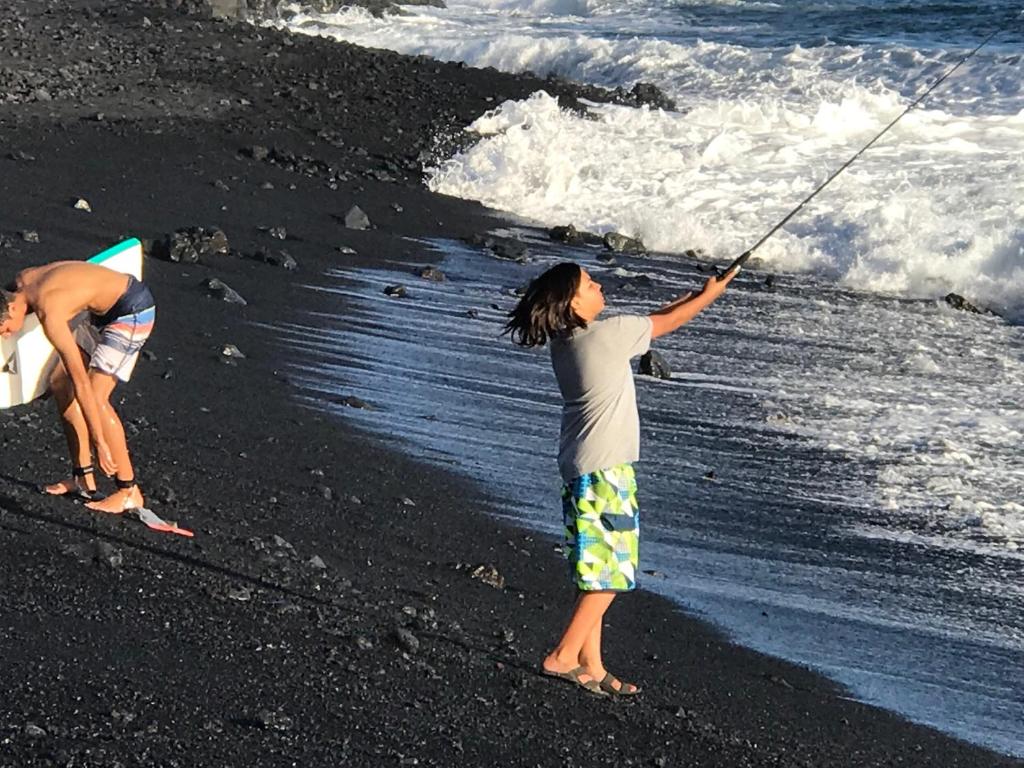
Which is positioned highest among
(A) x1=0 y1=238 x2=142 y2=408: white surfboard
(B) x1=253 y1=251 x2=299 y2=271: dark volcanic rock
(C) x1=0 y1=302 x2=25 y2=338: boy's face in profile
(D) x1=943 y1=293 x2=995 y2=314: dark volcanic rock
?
(C) x1=0 y1=302 x2=25 y2=338: boy's face in profile

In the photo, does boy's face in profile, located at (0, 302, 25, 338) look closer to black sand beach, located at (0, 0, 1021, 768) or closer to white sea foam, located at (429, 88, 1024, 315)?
black sand beach, located at (0, 0, 1021, 768)

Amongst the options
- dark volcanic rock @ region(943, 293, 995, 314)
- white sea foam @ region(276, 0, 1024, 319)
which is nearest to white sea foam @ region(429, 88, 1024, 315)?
white sea foam @ region(276, 0, 1024, 319)

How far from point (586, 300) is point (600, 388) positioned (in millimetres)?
290

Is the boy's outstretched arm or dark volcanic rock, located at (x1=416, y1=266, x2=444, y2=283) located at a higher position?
the boy's outstretched arm

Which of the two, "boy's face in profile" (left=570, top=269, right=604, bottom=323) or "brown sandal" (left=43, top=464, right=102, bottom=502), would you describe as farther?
"brown sandal" (left=43, top=464, right=102, bottom=502)

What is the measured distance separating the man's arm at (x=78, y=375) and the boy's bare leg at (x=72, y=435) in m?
0.14

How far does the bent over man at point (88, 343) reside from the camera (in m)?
5.97

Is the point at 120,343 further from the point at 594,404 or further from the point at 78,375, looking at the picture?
the point at 594,404

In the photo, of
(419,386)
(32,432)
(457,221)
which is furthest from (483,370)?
(457,221)

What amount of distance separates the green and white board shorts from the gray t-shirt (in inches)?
1.9

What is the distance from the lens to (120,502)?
6148 millimetres

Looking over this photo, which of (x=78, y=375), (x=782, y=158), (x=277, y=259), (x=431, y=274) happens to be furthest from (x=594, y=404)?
(x=782, y=158)

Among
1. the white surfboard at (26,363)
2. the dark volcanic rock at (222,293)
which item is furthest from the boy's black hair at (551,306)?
the dark volcanic rock at (222,293)

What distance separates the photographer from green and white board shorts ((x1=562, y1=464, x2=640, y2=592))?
17.1ft
